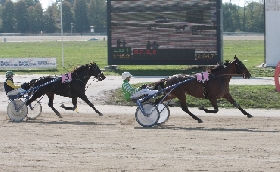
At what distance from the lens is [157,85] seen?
16500 millimetres

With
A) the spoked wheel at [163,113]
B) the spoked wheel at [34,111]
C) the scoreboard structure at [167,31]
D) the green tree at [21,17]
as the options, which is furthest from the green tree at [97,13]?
the spoked wheel at [163,113]

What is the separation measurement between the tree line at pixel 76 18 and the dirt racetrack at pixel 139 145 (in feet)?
233

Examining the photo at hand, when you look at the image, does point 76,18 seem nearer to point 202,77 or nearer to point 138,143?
A: point 202,77

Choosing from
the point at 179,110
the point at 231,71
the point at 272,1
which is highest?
the point at 272,1

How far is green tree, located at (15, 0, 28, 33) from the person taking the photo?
3765 inches

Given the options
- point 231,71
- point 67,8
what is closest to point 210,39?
point 231,71

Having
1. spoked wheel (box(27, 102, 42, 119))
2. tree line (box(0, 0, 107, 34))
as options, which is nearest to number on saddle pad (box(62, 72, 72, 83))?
spoked wheel (box(27, 102, 42, 119))

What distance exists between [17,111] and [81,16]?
77183 mm

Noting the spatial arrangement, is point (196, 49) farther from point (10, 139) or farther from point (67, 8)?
point (67, 8)

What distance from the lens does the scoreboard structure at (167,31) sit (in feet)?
89.2

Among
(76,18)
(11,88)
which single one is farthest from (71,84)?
(76,18)

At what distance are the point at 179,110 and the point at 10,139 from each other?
690 centimetres

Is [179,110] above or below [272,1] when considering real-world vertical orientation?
below

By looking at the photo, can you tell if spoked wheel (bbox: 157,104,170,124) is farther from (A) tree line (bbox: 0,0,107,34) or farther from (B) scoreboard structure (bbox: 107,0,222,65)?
(A) tree line (bbox: 0,0,107,34)
